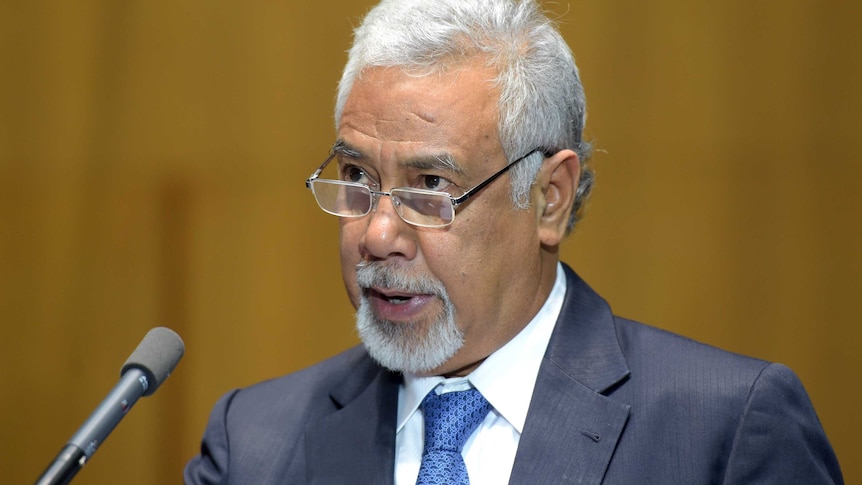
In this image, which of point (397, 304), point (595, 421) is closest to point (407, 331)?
point (397, 304)

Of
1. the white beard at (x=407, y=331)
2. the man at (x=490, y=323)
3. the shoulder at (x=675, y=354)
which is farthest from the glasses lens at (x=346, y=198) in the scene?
the shoulder at (x=675, y=354)

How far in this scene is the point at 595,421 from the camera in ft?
6.07

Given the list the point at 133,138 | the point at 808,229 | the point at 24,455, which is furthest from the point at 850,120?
the point at 24,455

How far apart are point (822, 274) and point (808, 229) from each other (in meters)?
0.13

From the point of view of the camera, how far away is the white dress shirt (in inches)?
74.0

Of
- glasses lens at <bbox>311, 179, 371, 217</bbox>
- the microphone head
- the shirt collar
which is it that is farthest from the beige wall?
the microphone head

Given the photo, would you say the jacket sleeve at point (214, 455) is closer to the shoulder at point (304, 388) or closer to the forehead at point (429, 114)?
the shoulder at point (304, 388)

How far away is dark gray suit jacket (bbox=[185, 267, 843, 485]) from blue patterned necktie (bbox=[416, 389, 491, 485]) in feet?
0.28

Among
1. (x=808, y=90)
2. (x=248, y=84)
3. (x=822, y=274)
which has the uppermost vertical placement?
(x=808, y=90)

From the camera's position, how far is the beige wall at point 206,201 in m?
2.93

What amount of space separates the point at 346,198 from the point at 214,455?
2.00 feet

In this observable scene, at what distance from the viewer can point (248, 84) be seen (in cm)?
307

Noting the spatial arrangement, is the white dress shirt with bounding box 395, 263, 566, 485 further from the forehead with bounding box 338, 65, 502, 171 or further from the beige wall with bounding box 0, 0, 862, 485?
the beige wall with bounding box 0, 0, 862, 485

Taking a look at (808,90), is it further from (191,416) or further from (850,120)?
(191,416)
